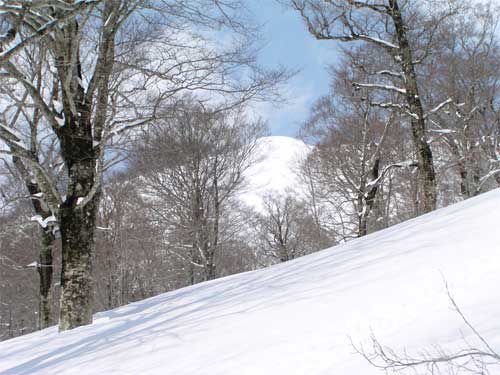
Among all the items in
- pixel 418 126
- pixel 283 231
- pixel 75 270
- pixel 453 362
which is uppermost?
pixel 283 231

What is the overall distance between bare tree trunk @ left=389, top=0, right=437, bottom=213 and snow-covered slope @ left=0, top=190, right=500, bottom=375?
385 cm

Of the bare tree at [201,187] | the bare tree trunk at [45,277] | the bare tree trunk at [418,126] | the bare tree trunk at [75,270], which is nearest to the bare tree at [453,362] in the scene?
the bare tree trunk at [75,270]

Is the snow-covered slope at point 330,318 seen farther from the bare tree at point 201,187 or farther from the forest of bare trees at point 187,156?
the bare tree at point 201,187

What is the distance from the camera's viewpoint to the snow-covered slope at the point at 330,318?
2.38m

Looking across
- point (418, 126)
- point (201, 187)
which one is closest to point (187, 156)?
point (201, 187)

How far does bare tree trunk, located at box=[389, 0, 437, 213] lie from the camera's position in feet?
28.0

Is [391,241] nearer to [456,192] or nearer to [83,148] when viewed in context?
[83,148]

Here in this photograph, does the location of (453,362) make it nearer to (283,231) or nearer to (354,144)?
(354,144)

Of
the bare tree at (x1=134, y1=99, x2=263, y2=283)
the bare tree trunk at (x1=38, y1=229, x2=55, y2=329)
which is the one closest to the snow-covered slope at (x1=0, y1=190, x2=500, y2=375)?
the bare tree trunk at (x1=38, y1=229, x2=55, y2=329)

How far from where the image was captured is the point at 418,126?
856cm

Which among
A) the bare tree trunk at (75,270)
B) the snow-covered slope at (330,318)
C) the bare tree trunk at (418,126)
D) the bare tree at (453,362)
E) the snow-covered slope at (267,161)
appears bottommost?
the bare tree at (453,362)

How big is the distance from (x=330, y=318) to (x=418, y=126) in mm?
6830

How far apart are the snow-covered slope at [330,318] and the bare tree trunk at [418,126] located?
3.85 metres

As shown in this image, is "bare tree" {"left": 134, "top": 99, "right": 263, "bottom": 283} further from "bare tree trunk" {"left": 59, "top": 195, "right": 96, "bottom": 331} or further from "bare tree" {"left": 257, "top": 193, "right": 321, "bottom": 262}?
"bare tree trunk" {"left": 59, "top": 195, "right": 96, "bottom": 331}
